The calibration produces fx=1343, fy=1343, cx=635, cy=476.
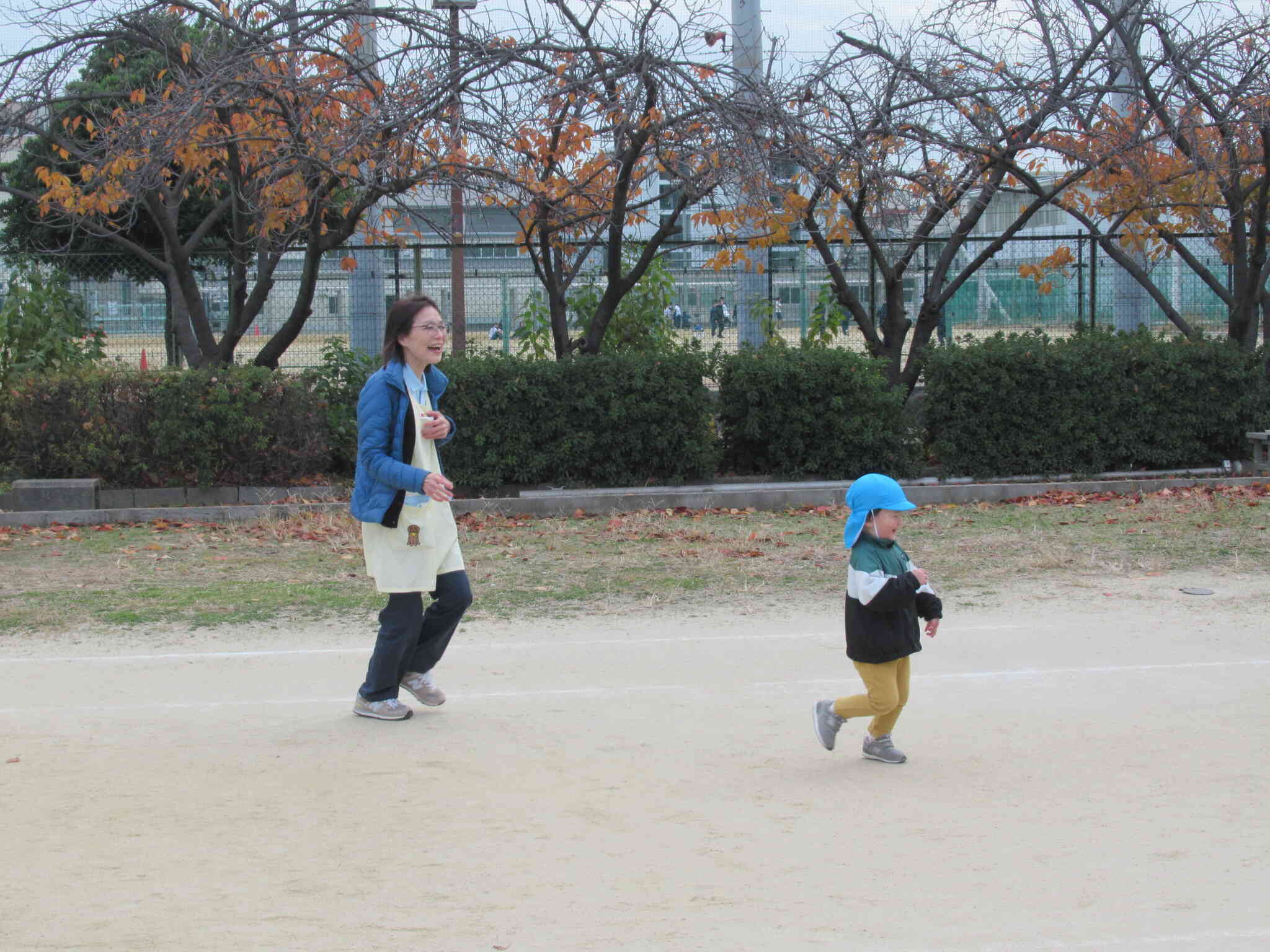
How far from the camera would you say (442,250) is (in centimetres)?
1606

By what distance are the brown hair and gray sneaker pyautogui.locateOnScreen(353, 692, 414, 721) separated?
57.6 inches

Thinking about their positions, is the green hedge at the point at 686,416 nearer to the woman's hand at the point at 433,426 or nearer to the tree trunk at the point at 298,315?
the tree trunk at the point at 298,315

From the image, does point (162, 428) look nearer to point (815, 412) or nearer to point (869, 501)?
point (815, 412)

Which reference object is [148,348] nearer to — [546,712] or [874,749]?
[546,712]

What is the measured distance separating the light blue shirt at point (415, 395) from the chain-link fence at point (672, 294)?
935 centimetres

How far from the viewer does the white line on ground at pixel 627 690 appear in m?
6.07

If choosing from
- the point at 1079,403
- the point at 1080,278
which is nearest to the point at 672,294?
the point at 1079,403

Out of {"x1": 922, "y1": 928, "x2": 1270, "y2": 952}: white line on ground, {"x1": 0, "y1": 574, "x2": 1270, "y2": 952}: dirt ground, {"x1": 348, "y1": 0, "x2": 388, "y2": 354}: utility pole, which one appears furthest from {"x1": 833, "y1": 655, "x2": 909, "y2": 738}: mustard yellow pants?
{"x1": 348, "y1": 0, "x2": 388, "y2": 354}: utility pole

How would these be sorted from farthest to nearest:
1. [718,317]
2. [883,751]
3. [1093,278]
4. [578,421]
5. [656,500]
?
[1093,278]
[718,317]
[578,421]
[656,500]
[883,751]

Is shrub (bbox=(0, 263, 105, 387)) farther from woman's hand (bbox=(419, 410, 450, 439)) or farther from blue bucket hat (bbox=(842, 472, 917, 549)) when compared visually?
blue bucket hat (bbox=(842, 472, 917, 549))

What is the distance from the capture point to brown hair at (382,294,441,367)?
5.80 meters

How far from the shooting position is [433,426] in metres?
5.65

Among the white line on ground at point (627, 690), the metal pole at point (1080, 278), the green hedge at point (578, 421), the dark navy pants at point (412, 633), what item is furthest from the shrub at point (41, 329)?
the metal pole at point (1080, 278)

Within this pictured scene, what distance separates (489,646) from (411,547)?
68.4 inches
